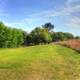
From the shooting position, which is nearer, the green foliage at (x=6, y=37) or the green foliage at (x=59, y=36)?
the green foliage at (x=6, y=37)

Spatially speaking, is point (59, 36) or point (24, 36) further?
point (59, 36)

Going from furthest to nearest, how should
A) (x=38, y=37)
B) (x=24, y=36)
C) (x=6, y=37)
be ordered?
(x=24, y=36), (x=38, y=37), (x=6, y=37)

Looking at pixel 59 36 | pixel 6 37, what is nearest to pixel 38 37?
pixel 59 36

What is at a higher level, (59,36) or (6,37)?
(59,36)

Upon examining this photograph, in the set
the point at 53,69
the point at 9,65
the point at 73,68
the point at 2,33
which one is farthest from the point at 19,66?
the point at 2,33

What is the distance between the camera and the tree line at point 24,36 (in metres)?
70.8

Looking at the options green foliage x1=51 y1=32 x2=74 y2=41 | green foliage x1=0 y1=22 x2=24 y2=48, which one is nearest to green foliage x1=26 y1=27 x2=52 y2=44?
green foliage x1=51 y1=32 x2=74 y2=41

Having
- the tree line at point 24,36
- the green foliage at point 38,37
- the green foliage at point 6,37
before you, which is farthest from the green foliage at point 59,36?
the green foliage at point 6,37

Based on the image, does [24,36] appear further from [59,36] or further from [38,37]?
[59,36]

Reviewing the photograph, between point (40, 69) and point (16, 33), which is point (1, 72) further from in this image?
point (16, 33)

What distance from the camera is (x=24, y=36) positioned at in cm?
10394

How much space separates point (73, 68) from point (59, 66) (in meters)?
1.19

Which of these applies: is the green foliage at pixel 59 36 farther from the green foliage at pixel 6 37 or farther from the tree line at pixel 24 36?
the green foliage at pixel 6 37

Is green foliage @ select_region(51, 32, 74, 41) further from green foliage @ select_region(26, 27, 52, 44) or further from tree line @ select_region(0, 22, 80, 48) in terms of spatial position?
green foliage @ select_region(26, 27, 52, 44)
